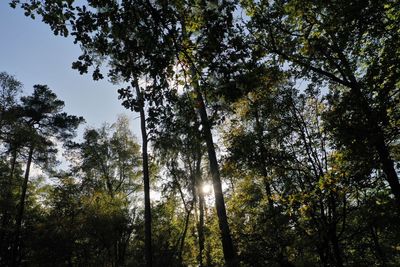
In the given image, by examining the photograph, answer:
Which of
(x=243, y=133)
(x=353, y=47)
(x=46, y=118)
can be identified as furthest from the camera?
(x=46, y=118)

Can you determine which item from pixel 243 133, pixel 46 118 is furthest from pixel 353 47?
pixel 46 118

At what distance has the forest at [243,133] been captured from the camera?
3.91 metres

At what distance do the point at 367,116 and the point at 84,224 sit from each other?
1439 centimetres

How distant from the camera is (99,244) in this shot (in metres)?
16.0

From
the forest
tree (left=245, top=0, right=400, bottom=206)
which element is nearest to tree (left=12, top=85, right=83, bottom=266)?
the forest

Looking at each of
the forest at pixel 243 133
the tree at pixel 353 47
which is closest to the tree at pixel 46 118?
the forest at pixel 243 133

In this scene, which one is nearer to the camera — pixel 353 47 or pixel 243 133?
pixel 353 47

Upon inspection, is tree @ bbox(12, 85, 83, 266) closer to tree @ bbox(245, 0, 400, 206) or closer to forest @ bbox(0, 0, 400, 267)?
forest @ bbox(0, 0, 400, 267)

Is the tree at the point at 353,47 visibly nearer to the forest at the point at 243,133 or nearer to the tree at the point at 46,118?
the forest at the point at 243,133

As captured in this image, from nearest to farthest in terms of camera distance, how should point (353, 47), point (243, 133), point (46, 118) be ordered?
point (353, 47) → point (243, 133) → point (46, 118)

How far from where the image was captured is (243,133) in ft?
34.5

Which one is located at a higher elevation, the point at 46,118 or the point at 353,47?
the point at 46,118

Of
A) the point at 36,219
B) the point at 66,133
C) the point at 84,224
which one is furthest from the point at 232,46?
the point at 36,219

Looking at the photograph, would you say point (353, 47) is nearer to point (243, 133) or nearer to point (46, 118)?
point (243, 133)
